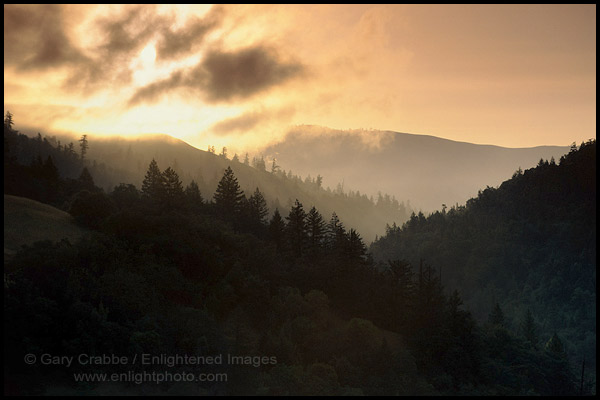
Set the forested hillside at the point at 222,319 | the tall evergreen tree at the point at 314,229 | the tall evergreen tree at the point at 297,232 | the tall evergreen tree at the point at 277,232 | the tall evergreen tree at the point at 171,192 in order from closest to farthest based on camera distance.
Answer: the forested hillside at the point at 222,319 → the tall evergreen tree at the point at 171,192 → the tall evergreen tree at the point at 297,232 → the tall evergreen tree at the point at 314,229 → the tall evergreen tree at the point at 277,232

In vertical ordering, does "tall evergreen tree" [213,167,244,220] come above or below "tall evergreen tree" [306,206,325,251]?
above

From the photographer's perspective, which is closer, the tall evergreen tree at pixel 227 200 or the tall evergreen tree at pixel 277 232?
the tall evergreen tree at pixel 277 232

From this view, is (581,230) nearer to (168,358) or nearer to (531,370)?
(531,370)

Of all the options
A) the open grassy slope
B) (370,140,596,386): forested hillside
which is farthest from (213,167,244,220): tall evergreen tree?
(370,140,596,386): forested hillside

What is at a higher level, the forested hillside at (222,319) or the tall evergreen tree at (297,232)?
the tall evergreen tree at (297,232)

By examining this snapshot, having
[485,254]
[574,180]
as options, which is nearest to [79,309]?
[485,254]

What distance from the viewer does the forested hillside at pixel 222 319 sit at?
34719mm

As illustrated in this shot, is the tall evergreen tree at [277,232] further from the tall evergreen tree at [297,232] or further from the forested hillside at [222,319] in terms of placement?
the tall evergreen tree at [297,232]

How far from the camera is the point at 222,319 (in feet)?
173

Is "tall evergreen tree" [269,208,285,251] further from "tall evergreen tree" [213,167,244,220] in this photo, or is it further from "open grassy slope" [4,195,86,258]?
"open grassy slope" [4,195,86,258]

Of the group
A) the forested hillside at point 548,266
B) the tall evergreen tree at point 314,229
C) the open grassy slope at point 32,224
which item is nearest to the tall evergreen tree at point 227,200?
the tall evergreen tree at point 314,229

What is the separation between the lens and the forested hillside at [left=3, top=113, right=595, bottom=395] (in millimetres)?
34719

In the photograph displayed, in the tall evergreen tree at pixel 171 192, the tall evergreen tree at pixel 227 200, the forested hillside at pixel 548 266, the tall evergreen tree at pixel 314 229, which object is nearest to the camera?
the tall evergreen tree at pixel 171 192

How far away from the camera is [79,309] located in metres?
36.8
